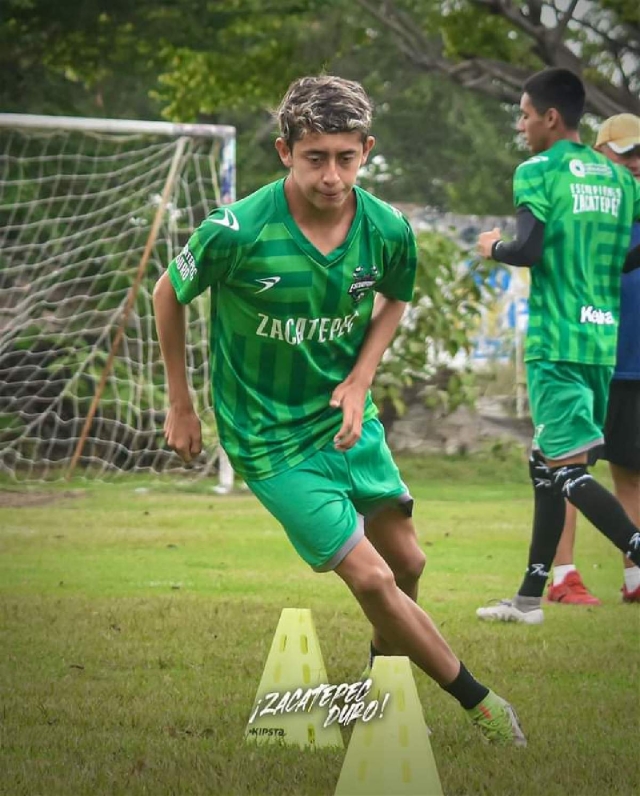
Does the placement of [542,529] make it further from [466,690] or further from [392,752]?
[392,752]

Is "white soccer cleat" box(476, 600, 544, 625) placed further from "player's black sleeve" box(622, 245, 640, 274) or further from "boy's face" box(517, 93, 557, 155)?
"boy's face" box(517, 93, 557, 155)

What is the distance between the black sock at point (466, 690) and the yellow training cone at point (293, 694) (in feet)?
1.21

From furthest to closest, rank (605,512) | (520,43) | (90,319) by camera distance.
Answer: (520,43) < (90,319) < (605,512)

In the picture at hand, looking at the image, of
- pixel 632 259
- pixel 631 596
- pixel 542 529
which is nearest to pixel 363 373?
pixel 542 529

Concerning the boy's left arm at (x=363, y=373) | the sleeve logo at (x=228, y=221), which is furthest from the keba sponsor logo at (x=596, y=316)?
the sleeve logo at (x=228, y=221)

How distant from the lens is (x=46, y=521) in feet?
31.7

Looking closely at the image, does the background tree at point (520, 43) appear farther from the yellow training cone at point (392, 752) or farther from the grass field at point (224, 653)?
the yellow training cone at point (392, 752)

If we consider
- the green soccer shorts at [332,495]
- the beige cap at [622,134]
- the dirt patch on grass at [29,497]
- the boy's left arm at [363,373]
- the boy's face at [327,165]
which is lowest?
the dirt patch on grass at [29,497]

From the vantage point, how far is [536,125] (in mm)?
6359

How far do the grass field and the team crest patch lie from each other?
4.41ft

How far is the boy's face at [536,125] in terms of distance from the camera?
6.35m

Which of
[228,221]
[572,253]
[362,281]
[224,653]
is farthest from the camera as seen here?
[572,253]

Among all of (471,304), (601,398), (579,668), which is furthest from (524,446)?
(579,668)

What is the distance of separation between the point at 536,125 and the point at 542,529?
1777 millimetres
